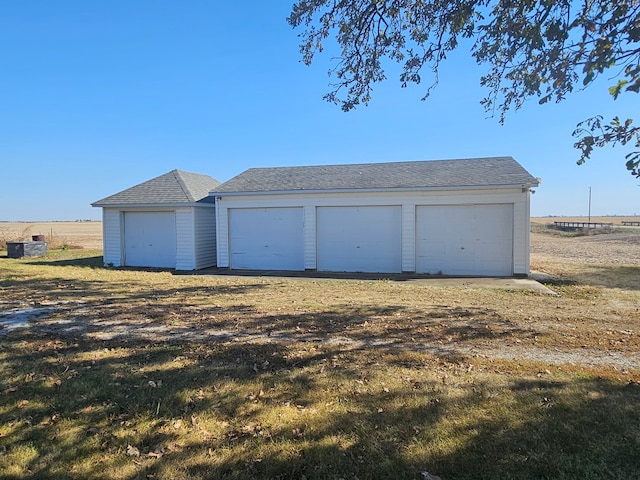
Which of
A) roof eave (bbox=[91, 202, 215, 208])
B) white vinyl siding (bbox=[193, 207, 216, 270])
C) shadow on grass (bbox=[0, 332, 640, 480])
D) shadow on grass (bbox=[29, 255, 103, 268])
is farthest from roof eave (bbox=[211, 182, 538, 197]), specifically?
shadow on grass (bbox=[0, 332, 640, 480])

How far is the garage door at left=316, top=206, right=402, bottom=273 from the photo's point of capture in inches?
562

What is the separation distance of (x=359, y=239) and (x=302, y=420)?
11.4m

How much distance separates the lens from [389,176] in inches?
594

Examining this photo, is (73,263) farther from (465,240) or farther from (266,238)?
(465,240)

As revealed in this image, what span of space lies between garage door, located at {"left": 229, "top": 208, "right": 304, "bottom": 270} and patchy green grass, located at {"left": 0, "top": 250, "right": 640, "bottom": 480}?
793cm

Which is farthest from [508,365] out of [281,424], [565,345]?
[281,424]

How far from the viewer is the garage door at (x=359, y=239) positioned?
1428 centimetres

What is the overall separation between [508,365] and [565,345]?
1312 mm

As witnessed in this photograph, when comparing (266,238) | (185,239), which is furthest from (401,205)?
(185,239)

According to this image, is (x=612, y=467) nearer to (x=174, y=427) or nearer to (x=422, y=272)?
(x=174, y=427)

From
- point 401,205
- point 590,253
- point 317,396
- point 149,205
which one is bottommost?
point 590,253

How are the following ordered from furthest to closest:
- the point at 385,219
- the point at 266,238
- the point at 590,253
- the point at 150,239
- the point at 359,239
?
the point at 590,253
the point at 150,239
the point at 266,238
the point at 359,239
the point at 385,219

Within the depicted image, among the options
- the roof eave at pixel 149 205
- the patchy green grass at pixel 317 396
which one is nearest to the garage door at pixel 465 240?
the patchy green grass at pixel 317 396

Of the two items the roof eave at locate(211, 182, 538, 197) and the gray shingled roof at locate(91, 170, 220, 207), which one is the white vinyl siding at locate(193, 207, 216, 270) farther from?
the roof eave at locate(211, 182, 538, 197)
